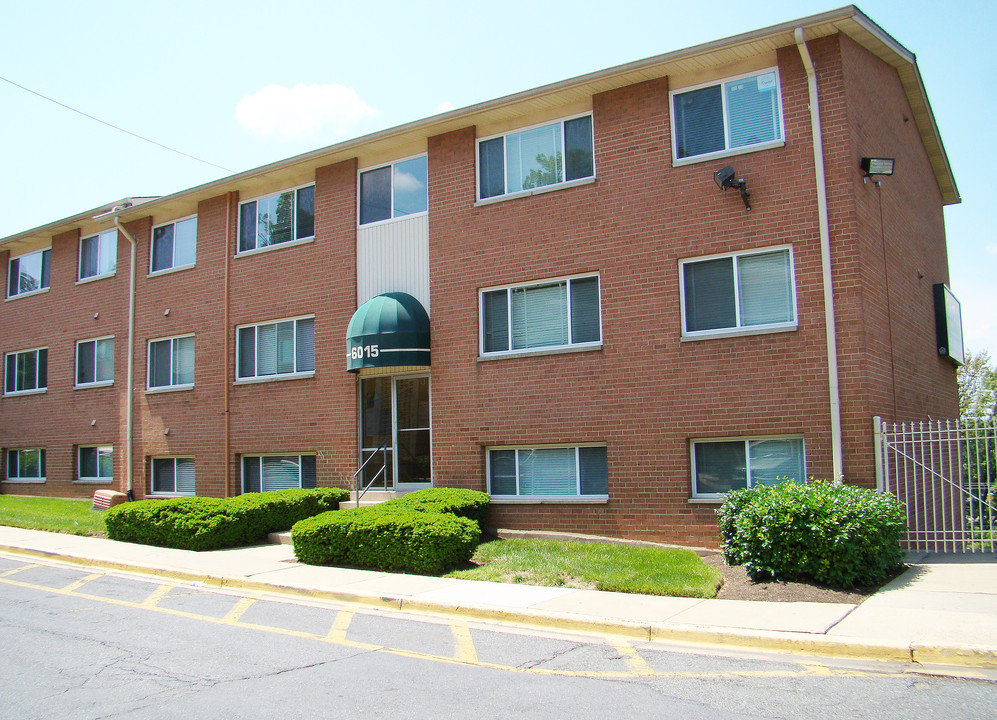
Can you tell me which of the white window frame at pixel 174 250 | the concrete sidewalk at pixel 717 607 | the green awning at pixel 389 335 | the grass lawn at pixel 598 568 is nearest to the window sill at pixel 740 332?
the grass lawn at pixel 598 568

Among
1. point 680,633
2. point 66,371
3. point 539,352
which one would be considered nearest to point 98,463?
point 66,371

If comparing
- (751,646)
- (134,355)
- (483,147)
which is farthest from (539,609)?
(134,355)

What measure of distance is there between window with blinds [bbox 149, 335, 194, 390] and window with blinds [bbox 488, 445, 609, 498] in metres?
8.68

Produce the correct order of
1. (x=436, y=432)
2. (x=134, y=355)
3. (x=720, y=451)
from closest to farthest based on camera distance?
(x=720, y=451) → (x=436, y=432) → (x=134, y=355)

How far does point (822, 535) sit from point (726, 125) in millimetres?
6764

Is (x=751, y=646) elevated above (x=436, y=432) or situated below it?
below

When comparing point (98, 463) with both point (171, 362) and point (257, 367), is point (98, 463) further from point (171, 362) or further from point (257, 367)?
point (257, 367)

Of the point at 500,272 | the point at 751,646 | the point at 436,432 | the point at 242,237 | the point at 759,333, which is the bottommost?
the point at 751,646

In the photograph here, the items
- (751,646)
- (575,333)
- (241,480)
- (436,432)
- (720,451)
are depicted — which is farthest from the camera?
(241,480)

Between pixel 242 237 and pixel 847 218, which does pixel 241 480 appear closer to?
pixel 242 237

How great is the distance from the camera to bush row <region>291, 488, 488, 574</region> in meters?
Answer: 11.1

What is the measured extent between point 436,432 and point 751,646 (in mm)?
8654

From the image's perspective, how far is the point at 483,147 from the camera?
49.8 ft

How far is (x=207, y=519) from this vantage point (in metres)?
13.8
